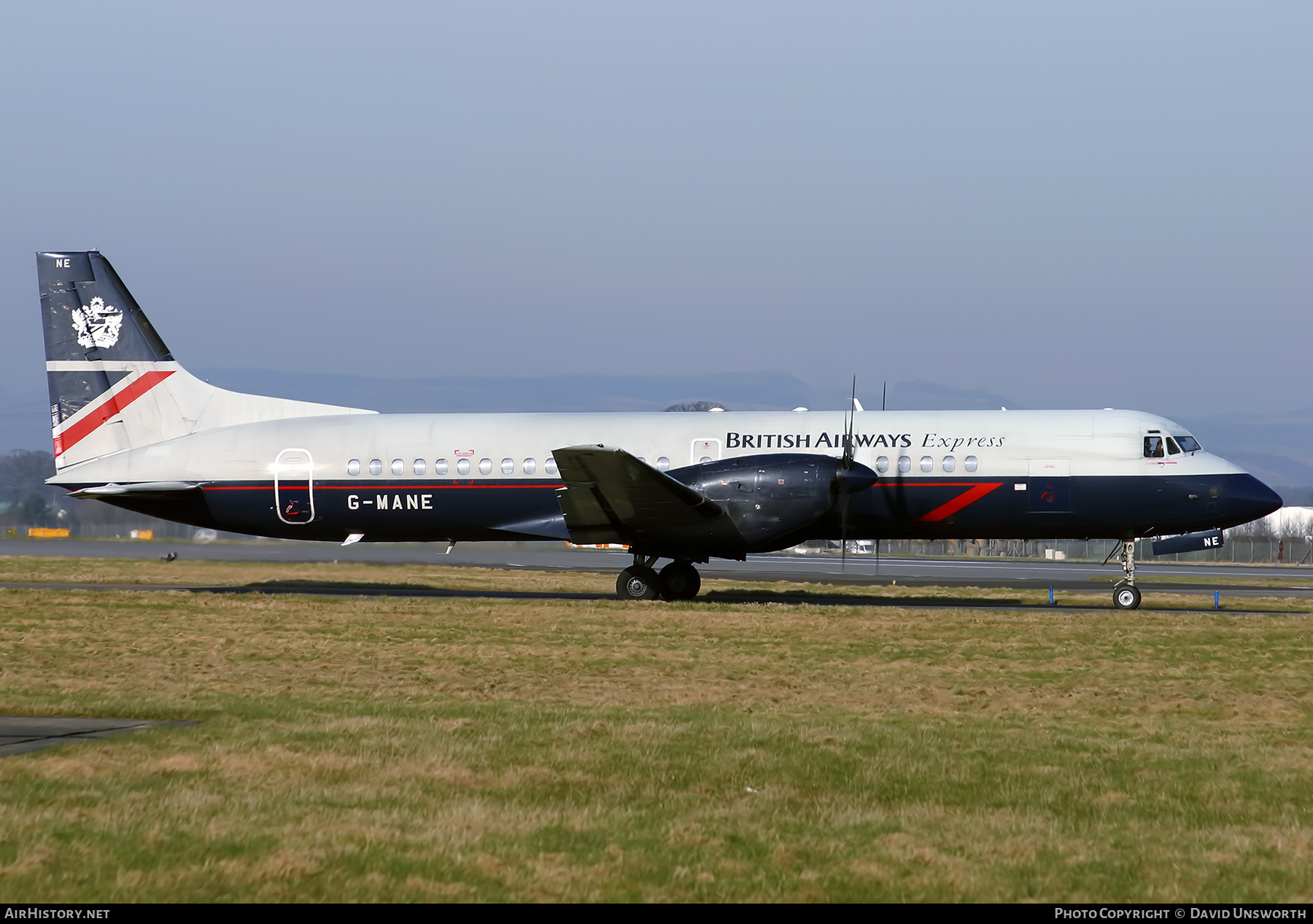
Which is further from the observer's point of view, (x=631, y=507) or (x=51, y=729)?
(x=631, y=507)

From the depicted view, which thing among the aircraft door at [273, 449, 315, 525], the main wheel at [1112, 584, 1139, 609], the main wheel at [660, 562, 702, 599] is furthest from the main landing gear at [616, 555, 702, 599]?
the main wheel at [1112, 584, 1139, 609]

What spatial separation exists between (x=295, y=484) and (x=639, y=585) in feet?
26.6

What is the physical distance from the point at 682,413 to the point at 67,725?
18531 millimetres

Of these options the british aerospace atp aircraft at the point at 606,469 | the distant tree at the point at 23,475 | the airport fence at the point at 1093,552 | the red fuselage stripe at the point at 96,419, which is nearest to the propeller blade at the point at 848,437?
the british aerospace atp aircraft at the point at 606,469

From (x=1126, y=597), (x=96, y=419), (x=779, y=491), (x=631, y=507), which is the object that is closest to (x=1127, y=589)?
(x=1126, y=597)

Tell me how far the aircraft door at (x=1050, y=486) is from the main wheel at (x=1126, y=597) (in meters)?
2.45

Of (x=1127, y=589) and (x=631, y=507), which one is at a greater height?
(x=631, y=507)

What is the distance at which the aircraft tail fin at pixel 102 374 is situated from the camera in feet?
95.9

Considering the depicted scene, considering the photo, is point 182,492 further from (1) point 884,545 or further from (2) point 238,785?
(1) point 884,545

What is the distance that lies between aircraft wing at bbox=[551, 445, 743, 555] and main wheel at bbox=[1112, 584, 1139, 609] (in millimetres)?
8485

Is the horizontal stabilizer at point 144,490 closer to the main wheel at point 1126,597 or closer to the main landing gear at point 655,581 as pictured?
the main landing gear at point 655,581

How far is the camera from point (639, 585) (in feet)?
91.2

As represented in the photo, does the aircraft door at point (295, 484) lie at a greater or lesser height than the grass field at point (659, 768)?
greater

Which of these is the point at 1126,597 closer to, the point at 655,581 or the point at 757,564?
the point at 655,581
